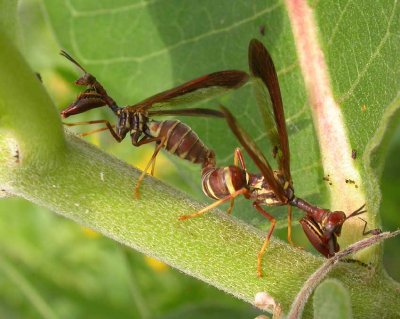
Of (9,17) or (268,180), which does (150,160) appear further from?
(9,17)

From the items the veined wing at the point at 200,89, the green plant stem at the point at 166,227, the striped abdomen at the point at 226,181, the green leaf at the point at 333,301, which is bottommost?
the green leaf at the point at 333,301

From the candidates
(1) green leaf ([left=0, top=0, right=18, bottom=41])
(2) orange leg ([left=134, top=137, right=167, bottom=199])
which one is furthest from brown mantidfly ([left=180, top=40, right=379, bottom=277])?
(1) green leaf ([left=0, top=0, right=18, bottom=41])

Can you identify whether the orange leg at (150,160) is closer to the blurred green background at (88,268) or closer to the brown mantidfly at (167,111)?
the brown mantidfly at (167,111)

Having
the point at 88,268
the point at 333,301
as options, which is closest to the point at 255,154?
the point at 333,301

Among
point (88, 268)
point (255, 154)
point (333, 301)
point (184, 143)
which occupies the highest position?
point (88, 268)

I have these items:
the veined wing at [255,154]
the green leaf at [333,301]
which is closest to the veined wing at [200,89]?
the veined wing at [255,154]

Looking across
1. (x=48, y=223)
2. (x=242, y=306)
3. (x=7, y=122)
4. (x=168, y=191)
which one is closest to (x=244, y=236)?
(x=168, y=191)
